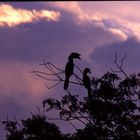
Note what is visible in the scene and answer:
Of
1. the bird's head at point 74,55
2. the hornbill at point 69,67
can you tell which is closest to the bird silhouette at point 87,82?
the hornbill at point 69,67

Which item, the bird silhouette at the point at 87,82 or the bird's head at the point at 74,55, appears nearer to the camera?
the bird silhouette at the point at 87,82

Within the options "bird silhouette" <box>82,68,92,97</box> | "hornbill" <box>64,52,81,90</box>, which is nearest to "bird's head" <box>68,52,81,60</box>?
"hornbill" <box>64,52,81,90</box>

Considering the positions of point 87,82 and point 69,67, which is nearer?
point 87,82

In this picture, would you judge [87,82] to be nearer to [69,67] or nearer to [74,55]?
[69,67]

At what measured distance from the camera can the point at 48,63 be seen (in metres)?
9.23

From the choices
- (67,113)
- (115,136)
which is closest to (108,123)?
(115,136)

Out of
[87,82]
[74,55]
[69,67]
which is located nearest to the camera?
[87,82]

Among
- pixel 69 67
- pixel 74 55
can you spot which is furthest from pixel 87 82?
pixel 74 55

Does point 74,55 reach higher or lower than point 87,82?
higher

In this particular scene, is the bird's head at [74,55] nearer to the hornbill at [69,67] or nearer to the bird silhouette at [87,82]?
the hornbill at [69,67]

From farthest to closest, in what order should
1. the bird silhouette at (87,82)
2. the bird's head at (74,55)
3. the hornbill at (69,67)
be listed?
1. the bird's head at (74,55)
2. the bird silhouette at (87,82)
3. the hornbill at (69,67)

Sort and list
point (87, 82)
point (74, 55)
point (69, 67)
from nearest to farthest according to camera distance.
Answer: point (87, 82) < point (74, 55) < point (69, 67)

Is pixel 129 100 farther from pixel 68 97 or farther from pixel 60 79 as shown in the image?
pixel 60 79

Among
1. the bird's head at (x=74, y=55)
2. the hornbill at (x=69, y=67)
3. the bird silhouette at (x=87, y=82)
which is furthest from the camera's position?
the bird's head at (x=74, y=55)
